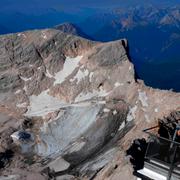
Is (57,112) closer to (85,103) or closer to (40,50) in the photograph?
(85,103)

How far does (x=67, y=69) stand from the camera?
4825cm

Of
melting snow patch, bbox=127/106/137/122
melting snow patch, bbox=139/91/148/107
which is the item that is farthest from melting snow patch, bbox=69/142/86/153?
Result: melting snow patch, bbox=139/91/148/107

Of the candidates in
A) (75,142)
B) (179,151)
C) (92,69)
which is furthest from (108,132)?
(179,151)

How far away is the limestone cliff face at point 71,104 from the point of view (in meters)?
36.4

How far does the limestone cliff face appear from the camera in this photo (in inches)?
1432

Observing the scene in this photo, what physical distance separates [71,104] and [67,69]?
4.84 meters

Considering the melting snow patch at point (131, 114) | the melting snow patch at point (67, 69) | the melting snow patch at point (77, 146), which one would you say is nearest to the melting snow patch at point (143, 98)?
the melting snow patch at point (131, 114)

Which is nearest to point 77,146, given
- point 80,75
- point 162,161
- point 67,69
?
point 80,75

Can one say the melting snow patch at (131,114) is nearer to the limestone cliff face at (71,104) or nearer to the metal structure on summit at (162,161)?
the limestone cliff face at (71,104)

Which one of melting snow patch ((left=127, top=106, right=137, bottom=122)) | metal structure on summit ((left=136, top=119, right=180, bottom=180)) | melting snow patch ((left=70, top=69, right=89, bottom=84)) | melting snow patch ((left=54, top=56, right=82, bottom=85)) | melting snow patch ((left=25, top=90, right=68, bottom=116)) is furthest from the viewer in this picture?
melting snow patch ((left=54, top=56, right=82, bottom=85))

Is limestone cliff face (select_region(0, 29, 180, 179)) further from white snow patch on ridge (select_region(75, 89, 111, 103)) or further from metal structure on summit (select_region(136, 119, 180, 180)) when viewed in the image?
metal structure on summit (select_region(136, 119, 180, 180))

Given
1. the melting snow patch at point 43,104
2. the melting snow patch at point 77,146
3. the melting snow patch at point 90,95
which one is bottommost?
the melting snow patch at point 77,146

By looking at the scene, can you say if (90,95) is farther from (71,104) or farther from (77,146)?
(77,146)

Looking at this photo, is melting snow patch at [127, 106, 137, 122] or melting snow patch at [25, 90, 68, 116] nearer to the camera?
melting snow patch at [127, 106, 137, 122]
